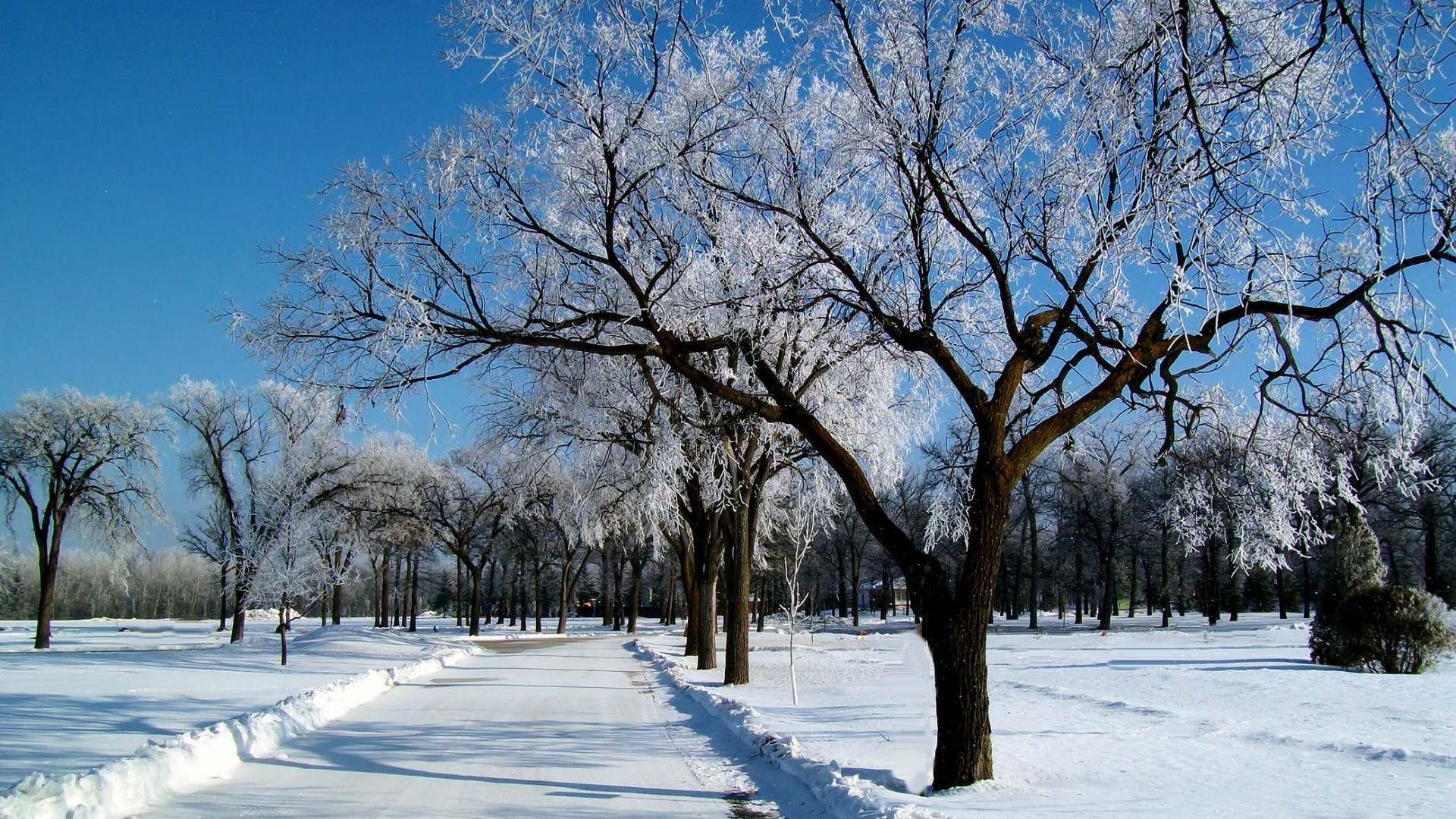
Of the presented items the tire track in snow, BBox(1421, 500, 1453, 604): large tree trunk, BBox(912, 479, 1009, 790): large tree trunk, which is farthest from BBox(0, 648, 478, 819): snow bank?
BBox(1421, 500, 1453, 604): large tree trunk

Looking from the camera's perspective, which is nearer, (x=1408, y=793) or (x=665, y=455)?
(x=1408, y=793)

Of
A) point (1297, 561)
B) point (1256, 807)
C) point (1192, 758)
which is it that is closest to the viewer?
point (1256, 807)

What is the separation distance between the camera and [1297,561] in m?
48.8

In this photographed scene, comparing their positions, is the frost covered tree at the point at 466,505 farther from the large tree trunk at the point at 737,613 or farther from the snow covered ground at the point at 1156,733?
the snow covered ground at the point at 1156,733

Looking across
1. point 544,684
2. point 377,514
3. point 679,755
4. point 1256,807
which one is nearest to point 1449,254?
point 1256,807

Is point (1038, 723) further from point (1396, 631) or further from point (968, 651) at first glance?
point (1396, 631)

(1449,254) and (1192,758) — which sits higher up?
(1449,254)

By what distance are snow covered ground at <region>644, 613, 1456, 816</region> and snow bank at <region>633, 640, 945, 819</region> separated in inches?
4.3

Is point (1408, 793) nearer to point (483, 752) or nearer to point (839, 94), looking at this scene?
point (839, 94)

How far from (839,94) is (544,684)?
14.3m

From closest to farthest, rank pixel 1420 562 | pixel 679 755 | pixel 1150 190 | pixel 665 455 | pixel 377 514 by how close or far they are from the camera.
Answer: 1. pixel 1150 190
2. pixel 679 755
3. pixel 665 455
4. pixel 377 514
5. pixel 1420 562

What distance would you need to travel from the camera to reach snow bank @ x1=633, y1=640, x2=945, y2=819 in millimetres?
6129

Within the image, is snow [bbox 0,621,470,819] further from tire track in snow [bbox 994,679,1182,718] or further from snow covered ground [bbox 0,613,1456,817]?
tire track in snow [bbox 994,679,1182,718]

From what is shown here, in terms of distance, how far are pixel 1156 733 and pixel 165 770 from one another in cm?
1060
